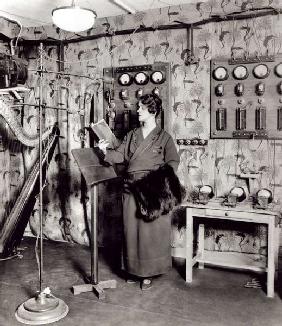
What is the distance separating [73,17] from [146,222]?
188 centimetres

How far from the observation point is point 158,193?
3592 mm

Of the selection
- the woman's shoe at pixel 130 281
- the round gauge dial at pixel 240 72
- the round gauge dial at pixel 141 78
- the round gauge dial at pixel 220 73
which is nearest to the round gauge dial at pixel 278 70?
the round gauge dial at pixel 240 72

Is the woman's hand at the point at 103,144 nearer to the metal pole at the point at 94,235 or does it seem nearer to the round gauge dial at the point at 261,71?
the metal pole at the point at 94,235

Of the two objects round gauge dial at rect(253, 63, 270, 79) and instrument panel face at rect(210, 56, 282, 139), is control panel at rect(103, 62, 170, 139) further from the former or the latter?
round gauge dial at rect(253, 63, 270, 79)

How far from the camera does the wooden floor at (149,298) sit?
313cm

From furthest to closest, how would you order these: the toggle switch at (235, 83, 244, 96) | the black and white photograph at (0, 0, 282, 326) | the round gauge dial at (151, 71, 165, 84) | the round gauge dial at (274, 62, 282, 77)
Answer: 1. the round gauge dial at (151, 71, 165, 84)
2. the toggle switch at (235, 83, 244, 96)
3. the round gauge dial at (274, 62, 282, 77)
4. the black and white photograph at (0, 0, 282, 326)

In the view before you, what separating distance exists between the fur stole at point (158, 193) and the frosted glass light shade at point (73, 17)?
1.44 m

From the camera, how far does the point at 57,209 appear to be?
17.5ft

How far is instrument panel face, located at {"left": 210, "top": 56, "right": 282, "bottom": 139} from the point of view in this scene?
4.12 meters

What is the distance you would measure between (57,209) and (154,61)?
7.46ft

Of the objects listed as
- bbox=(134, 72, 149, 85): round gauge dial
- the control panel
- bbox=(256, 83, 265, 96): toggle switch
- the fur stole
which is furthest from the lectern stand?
bbox=(256, 83, 265, 96): toggle switch

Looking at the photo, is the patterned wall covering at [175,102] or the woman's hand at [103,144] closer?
the woman's hand at [103,144]

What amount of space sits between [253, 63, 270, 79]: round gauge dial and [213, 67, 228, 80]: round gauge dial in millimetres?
299

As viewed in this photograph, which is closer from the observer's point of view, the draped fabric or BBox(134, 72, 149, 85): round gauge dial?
the draped fabric
